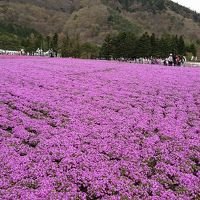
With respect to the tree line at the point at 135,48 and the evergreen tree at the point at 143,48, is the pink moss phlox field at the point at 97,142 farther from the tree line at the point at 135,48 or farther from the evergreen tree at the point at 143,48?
the tree line at the point at 135,48

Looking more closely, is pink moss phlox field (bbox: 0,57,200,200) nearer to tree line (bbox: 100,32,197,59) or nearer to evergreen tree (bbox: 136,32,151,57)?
evergreen tree (bbox: 136,32,151,57)

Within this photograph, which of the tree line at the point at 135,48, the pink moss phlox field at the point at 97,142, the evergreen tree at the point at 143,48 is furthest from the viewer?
the tree line at the point at 135,48

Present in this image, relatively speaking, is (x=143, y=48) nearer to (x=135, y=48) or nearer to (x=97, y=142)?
(x=135, y=48)

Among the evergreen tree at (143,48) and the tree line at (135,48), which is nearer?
the evergreen tree at (143,48)

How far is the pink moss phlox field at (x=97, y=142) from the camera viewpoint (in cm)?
1283

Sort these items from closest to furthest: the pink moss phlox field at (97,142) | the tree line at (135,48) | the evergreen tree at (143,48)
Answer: the pink moss phlox field at (97,142)
the evergreen tree at (143,48)
the tree line at (135,48)

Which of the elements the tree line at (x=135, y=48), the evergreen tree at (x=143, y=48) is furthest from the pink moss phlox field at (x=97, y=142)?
the tree line at (x=135, y=48)

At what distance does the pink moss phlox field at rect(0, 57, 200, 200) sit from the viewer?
1283cm

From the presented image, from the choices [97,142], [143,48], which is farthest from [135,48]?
[97,142]

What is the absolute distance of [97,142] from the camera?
54.2 ft

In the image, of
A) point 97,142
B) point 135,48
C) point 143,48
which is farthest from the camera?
point 135,48

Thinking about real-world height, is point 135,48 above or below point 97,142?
above

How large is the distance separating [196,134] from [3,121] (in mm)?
9019

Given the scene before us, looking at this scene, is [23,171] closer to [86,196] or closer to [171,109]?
[86,196]
